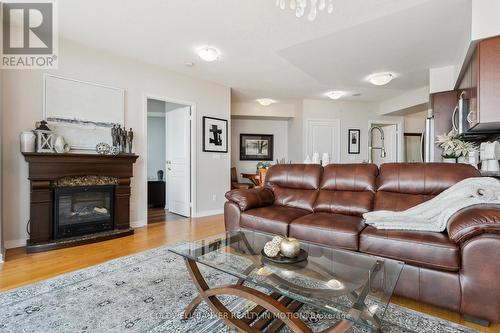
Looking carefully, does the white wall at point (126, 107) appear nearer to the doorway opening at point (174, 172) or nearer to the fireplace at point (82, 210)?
the doorway opening at point (174, 172)

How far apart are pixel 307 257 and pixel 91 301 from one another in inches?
59.2

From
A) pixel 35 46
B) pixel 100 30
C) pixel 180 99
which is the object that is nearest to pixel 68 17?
pixel 100 30

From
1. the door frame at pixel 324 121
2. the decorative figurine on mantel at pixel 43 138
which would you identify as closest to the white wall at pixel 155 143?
the decorative figurine on mantel at pixel 43 138

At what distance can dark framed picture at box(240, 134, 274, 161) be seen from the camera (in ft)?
22.6

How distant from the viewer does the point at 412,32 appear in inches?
117

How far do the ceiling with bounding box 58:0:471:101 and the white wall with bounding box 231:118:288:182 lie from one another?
2344 millimetres

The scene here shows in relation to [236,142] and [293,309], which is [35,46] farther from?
[236,142]

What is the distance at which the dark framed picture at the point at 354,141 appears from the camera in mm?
6453

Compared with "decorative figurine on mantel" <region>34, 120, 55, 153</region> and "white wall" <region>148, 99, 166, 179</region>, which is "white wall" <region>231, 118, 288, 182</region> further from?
"decorative figurine on mantel" <region>34, 120, 55, 153</region>

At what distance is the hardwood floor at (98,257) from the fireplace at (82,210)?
0.31 meters

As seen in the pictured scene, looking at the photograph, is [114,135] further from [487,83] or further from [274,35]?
[487,83]

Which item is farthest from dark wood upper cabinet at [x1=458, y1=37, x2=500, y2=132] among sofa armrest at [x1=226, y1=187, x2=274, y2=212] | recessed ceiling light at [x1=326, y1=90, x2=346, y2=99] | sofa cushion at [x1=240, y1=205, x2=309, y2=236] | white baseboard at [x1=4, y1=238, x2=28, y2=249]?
white baseboard at [x1=4, y1=238, x2=28, y2=249]

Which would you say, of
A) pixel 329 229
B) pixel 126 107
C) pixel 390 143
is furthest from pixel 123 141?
pixel 390 143

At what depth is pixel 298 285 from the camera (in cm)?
123
